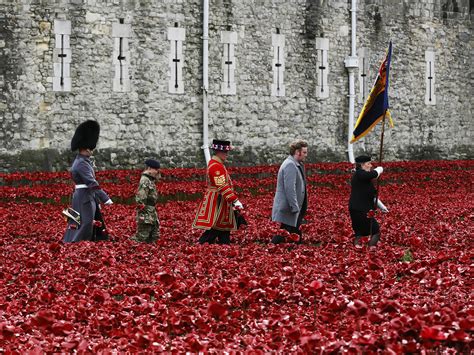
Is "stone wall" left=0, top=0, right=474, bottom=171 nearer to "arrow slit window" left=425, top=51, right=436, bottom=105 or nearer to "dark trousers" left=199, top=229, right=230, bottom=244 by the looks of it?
"arrow slit window" left=425, top=51, right=436, bottom=105

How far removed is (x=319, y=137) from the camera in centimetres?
2412

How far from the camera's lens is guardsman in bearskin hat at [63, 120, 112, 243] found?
1093 cm

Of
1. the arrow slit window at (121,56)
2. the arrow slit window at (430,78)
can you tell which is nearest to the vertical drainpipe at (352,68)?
the arrow slit window at (430,78)

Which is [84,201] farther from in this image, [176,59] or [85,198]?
[176,59]

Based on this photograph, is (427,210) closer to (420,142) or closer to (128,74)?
(128,74)

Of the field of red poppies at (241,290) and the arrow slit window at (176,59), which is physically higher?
the arrow slit window at (176,59)

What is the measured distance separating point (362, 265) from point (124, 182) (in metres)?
10.6

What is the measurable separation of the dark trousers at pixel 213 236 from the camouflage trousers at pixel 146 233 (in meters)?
0.66

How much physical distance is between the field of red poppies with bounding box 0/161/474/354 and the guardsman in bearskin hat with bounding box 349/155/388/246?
0.65 ft

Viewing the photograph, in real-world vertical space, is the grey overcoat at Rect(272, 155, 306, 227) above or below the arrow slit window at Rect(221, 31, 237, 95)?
below

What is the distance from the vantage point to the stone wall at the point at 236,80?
65.0ft

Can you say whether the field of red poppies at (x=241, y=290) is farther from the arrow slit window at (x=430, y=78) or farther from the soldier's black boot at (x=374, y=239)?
the arrow slit window at (x=430, y=78)

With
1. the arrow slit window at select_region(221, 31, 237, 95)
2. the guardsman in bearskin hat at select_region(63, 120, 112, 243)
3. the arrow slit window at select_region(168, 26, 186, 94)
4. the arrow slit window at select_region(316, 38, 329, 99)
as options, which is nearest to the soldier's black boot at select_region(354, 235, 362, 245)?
the guardsman in bearskin hat at select_region(63, 120, 112, 243)

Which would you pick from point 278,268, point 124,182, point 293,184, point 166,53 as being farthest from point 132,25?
point 278,268
